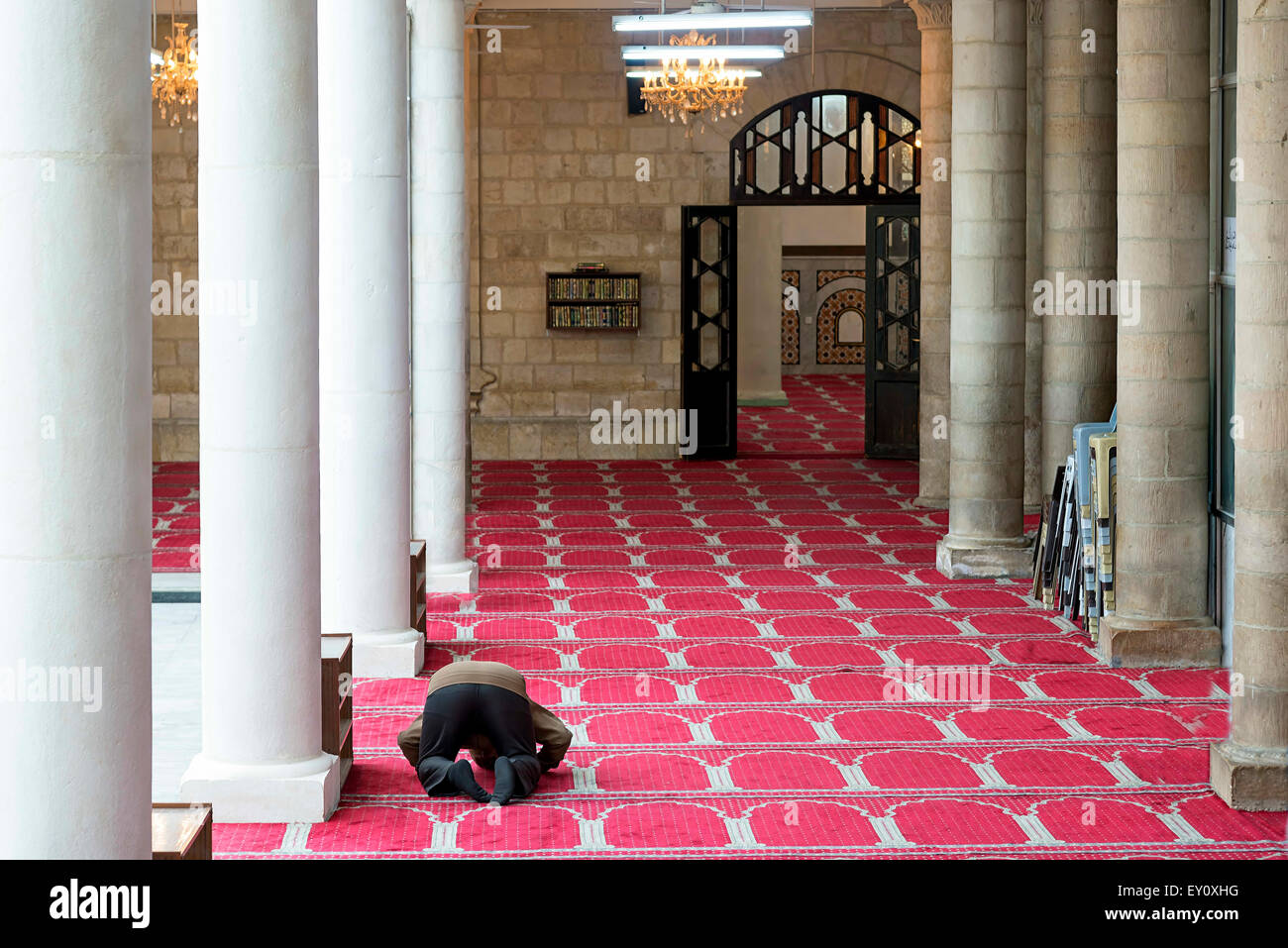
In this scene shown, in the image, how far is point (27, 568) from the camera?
3.07 meters

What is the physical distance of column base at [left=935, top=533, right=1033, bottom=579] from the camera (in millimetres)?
9836

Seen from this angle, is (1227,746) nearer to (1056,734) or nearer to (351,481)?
(1056,734)

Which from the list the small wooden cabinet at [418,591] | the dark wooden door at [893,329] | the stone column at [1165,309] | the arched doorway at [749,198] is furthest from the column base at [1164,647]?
the arched doorway at [749,198]

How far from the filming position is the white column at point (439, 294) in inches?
373

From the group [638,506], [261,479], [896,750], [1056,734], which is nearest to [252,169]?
[261,479]

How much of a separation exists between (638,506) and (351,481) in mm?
5536

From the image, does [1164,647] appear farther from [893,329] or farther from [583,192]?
[583,192]

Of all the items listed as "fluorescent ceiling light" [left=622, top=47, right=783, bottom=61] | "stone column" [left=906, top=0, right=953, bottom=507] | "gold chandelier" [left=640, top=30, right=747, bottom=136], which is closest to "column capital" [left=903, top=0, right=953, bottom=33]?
"stone column" [left=906, top=0, right=953, bottom=507]

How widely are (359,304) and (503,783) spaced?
2.48m

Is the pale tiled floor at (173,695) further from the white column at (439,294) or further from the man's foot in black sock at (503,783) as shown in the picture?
the white column at (439,294)

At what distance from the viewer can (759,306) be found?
19.4 metres

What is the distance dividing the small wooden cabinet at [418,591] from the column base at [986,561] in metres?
3.32
